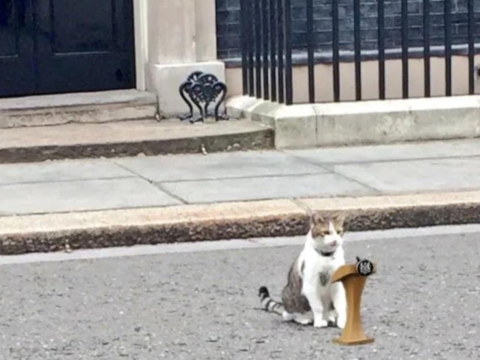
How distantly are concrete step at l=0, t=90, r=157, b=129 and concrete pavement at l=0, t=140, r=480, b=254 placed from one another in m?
1.05

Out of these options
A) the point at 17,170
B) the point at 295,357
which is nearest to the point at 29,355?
the point at 295,357

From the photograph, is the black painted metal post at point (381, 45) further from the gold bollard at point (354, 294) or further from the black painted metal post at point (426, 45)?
the gold bollard at point (354, 294)

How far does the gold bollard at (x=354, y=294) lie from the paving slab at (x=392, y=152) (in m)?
3.93

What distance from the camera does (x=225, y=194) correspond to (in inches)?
313

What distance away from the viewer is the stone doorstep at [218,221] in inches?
280

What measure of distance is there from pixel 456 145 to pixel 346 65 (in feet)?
3.94

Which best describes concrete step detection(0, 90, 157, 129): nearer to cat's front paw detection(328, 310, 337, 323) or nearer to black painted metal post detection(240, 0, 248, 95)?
black painted metal post detection(240, 0, 248, 95)

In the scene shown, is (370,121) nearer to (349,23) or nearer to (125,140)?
(349,23)

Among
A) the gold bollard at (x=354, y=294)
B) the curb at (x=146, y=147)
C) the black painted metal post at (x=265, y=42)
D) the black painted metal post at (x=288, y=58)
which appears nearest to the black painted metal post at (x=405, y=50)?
the black painted metal post at (x=288, y=58)

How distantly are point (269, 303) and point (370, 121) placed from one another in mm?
4223

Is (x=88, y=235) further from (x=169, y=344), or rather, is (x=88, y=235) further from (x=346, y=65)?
(x=346, y=65)

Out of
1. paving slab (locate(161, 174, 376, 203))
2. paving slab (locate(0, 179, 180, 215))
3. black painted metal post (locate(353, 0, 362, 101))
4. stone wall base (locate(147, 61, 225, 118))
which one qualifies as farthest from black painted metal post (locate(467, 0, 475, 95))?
paving slab (locate(0, 179, 180, 215))

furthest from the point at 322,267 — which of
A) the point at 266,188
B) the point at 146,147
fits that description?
the point at 146,147

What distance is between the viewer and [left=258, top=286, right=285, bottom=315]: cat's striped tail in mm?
5711
